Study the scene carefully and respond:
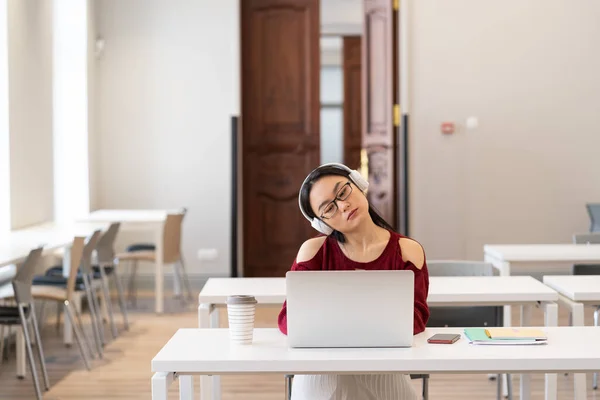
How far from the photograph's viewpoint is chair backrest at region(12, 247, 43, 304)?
4.91 metres

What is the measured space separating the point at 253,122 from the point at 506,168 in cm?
266

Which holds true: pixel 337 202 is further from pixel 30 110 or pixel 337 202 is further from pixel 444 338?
pixel 30 110

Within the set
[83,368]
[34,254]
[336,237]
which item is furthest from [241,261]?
[336,237]

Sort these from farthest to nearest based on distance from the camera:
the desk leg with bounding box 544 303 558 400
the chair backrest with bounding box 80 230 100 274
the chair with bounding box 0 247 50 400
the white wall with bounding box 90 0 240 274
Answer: the white wall with bounding box 90 0 240 274 → the chair backrest with bounding box 80 230 100 274 → the chair with bounding box 0 247 50 400 → the desk leg with bounding box 544 303 558 400

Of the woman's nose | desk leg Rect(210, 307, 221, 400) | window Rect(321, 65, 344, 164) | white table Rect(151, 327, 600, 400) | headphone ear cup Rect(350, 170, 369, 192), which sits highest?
window Rect(321, 65, 344, 164)

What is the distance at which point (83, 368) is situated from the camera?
19.0 feet

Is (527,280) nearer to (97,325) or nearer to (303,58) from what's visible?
(97,325)

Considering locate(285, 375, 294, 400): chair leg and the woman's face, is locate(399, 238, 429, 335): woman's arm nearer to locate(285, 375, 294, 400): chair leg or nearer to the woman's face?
the woman's face

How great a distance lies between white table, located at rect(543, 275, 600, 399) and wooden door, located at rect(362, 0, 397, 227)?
4167mm

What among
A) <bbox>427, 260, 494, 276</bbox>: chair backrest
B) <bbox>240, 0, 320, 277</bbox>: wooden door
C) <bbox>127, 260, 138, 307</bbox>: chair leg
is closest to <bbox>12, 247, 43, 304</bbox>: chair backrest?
<bbox>427, 260, 494, 276</bbox>: chair backrest

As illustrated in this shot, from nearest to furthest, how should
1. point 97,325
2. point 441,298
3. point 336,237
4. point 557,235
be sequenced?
point 336,237 → point 441,298 → point 97,325 → point 557,235

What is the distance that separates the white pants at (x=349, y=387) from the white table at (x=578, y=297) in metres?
0.96

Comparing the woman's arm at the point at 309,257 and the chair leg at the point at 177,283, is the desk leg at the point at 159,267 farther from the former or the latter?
the woman's arm at the point at 309,257

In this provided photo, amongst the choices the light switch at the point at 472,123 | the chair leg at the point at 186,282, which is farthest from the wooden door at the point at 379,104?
the chair leg at the point at 186,282
